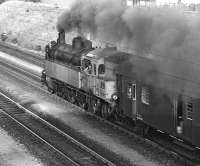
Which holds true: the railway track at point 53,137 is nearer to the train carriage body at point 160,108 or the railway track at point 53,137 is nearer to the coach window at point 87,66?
the train carriage body at point 160,108

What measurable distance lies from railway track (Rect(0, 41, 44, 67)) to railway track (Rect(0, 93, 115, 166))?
1297 centimetres

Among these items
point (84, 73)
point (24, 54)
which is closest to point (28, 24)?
point (24, 54)

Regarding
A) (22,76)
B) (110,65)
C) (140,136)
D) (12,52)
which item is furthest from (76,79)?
(12,52)

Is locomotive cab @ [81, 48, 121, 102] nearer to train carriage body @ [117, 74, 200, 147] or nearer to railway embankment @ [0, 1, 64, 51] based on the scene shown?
train carriage body @ [117, 74, 200, 147]

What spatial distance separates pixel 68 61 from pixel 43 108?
282 cm

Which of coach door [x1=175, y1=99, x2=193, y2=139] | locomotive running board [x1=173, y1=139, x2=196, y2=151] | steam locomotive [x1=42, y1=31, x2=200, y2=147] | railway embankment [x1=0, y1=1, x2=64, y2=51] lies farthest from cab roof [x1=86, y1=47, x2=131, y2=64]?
railway embankment [x1=0, y1=1, x2=64, y2=51]

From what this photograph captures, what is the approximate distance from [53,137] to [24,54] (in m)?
25.2

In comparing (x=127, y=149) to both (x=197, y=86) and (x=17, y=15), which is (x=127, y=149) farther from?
(x=17, y=15)

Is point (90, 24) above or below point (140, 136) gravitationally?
above

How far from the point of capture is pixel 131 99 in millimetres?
18297

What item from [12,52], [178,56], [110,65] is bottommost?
[12,52]

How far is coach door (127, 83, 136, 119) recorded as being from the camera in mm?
18045

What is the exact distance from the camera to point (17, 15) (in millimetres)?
70125

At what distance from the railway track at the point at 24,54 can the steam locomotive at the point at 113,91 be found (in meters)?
10.8
